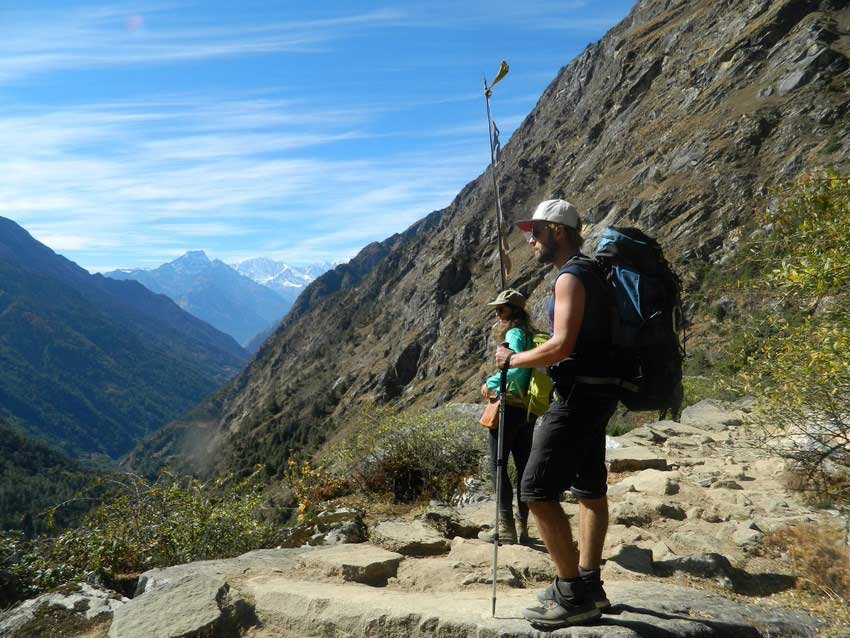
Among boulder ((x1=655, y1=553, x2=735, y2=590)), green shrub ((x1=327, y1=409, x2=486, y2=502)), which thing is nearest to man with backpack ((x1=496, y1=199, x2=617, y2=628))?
boulder ((x1=655, y1=553, x2=735, y2=590))

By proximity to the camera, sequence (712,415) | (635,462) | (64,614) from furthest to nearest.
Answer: (712,415), (635,462), (64,614)

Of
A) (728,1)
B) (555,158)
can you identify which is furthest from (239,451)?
(728,1)

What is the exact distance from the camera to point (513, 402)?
5098 mm

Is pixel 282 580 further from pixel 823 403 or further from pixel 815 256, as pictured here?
pixel 815 256

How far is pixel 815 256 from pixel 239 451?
132 m

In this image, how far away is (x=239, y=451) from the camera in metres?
126

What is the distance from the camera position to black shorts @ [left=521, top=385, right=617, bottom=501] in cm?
341

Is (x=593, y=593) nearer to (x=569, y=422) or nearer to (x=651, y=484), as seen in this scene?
(x=569, y=422)

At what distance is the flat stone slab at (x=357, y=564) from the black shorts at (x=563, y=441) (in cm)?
205

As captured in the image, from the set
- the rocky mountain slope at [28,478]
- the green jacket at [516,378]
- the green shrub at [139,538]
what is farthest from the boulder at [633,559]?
the rocky mountain slope at [28,478]

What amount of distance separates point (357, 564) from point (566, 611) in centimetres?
214

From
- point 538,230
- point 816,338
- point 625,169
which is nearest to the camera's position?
point 538,230

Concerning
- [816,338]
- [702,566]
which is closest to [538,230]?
[702,566]

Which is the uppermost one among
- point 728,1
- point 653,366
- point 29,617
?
point 728,1
